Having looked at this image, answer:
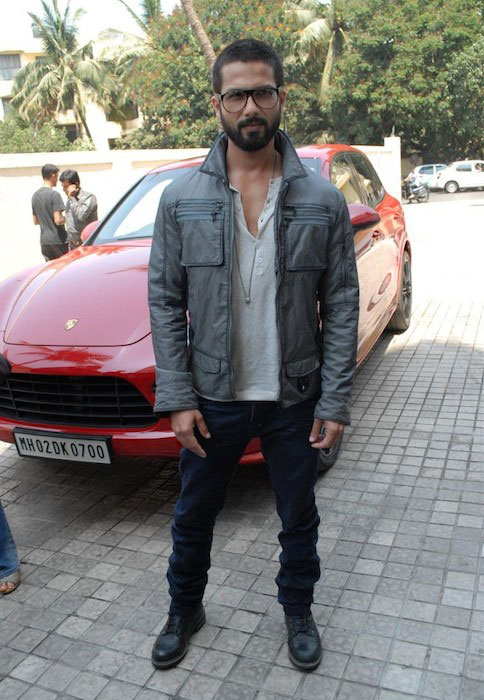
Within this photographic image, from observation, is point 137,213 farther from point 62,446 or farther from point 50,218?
point 50,218

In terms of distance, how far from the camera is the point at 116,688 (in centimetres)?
242

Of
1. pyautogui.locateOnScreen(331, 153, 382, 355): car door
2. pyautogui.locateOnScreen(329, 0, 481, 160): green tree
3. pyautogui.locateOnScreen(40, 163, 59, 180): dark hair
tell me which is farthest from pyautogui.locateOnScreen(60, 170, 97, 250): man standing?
pyautogui.locateOnScreen(329, 0, 481, 160): green tree

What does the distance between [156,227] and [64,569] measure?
174 centimetres

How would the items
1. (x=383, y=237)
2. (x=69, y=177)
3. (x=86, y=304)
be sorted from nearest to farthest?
1. (x=86, y=304)
2. (x=383, y=237)
3. (x=69, y=177)

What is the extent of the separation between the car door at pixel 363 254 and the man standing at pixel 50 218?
13.6 ft

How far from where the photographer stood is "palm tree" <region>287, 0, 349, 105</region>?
114 ft

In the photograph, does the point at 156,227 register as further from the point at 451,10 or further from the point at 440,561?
the point at 451,10

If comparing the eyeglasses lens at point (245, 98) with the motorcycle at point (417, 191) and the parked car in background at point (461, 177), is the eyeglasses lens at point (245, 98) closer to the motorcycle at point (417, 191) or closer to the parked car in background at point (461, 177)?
the motorcycle at point (417, 191)

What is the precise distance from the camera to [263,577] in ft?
9.91

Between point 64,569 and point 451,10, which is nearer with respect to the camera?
point 64,569

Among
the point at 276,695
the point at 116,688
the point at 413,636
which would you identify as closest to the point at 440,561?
the point at 413,636

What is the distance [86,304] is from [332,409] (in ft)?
5.94

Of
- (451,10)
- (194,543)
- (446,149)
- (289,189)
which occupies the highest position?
(451,10)

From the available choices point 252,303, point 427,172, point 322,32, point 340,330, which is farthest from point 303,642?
point 322,32
